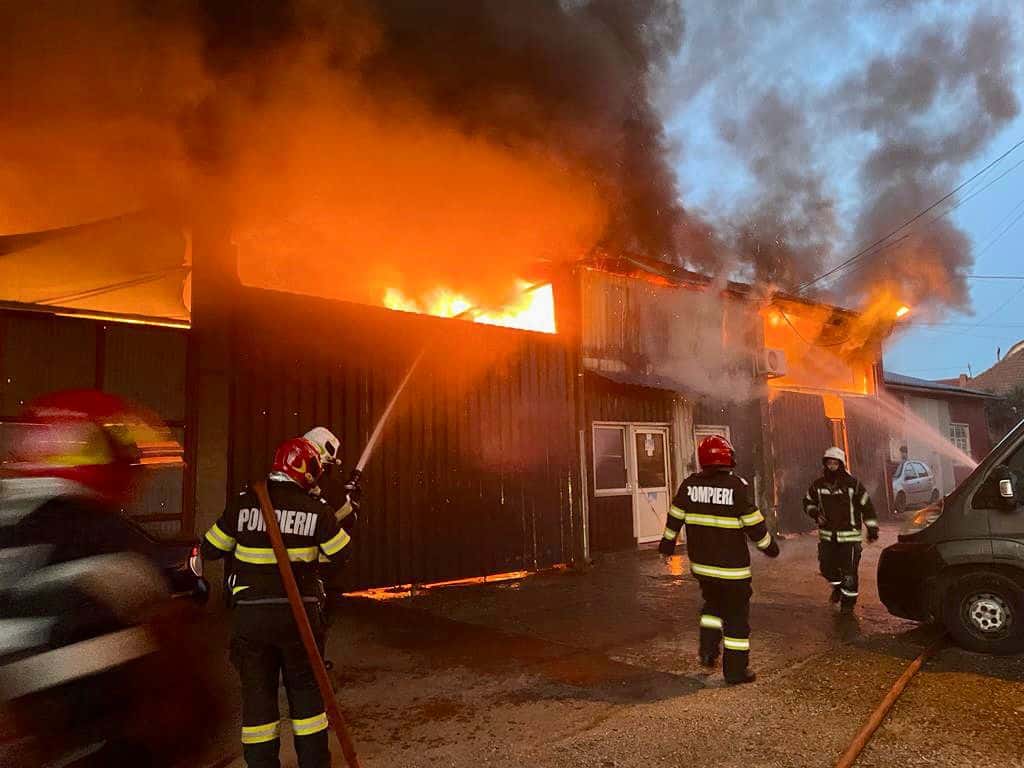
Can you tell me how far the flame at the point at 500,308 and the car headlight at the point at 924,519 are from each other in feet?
18.4

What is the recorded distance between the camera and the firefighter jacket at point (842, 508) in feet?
21.4

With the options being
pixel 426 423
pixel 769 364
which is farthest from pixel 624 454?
pixel 426 423

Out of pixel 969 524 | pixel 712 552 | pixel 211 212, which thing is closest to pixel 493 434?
pixel 211 212

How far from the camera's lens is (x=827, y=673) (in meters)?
4.63

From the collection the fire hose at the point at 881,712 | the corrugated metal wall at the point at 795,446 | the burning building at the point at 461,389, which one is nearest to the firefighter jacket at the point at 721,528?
the fire hose at the point at 881,712

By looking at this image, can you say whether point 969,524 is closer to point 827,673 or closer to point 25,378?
point 827,673

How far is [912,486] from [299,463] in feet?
59.6

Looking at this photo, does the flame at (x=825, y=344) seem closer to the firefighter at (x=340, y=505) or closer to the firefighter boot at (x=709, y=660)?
the firefighter boot at (x=709, y=660)

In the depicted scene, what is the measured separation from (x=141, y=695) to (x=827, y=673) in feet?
13.5

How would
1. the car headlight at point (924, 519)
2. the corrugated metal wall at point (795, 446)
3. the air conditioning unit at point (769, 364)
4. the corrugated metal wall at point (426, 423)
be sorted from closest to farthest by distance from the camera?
the car headlight at point (924, 519) → the corrugated metal wall at point (426, 423) → the air conditioning unit at point (769, 364) → the corrugated metal wall at point (795, 446)

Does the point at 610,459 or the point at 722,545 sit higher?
the point at 610,459

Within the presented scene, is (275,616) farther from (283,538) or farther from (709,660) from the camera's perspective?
(709,660)

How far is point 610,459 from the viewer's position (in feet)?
36.3

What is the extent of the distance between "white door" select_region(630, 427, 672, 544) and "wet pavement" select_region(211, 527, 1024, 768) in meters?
4.10
